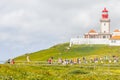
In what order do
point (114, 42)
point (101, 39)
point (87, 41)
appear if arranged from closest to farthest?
point (114, 42)
point (101, 39)
point (87, 41)

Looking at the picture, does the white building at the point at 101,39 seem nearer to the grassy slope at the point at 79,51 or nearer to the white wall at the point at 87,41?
the white wall at the point at 87,41

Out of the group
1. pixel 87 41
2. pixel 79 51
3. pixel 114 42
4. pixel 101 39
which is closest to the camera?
pixel 79 51

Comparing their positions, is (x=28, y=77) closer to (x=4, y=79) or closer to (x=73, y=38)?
(x=4, y=79)

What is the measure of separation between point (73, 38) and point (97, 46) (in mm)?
14225

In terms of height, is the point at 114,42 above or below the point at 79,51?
above

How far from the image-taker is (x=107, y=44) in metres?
176

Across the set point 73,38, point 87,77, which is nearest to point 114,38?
point 73,38

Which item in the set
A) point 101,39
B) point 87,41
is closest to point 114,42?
point 101,39

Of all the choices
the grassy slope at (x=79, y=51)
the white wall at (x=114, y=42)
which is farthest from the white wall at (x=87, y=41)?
the grassy slope at (x=79, y=51)

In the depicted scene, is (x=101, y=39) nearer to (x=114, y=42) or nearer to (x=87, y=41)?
(x=87, y=41)

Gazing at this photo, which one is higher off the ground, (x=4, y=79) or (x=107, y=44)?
(x=107, y=44)

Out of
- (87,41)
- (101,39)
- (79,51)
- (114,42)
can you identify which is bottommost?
(79,51)

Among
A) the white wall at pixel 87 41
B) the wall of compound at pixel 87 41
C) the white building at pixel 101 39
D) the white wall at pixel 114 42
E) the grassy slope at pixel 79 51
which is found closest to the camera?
the grassy slope at pixel 79 51

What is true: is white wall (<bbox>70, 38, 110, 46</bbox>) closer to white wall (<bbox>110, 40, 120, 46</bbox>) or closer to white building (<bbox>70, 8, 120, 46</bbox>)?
white building (<bbox>70, 8, 120, 46</bbox>)
